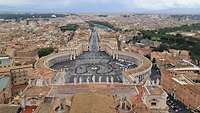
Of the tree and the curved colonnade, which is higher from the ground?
the curved colonnade

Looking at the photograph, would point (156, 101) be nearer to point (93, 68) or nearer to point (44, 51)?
point (93, 68)

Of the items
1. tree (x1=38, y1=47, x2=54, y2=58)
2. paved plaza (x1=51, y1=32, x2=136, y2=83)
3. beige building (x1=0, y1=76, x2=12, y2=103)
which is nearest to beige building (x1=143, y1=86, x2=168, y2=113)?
paved plaza (x1=51, y1=32, x2=136, y2=83)

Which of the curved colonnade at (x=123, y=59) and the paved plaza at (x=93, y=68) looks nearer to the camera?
the curved colonnade at (x=123, y=59)

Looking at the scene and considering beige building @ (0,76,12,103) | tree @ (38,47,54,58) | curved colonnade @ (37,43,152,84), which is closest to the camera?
beige building @ (0,76,12,103)

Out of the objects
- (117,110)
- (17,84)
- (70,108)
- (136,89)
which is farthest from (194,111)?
→ (17,84)

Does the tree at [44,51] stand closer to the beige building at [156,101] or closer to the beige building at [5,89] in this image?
the beige building at [5,89]

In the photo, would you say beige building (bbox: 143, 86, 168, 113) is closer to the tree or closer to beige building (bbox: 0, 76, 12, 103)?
beige building (bbox: 0, 76, 12, 103)

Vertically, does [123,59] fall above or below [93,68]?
below

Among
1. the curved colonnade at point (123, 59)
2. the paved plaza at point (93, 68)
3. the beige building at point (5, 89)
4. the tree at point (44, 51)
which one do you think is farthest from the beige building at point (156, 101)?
the tree at point (44, 51)

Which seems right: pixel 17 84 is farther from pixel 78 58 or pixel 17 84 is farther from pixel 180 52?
pixel 180 52

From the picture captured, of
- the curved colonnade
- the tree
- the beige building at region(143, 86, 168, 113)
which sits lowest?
the tree

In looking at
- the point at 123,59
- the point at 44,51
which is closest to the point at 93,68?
the point at 123,59
